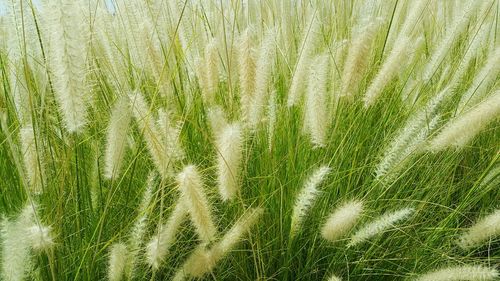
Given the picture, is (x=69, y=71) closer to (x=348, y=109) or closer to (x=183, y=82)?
(x=183, y=82)

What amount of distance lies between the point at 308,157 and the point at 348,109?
28 cm

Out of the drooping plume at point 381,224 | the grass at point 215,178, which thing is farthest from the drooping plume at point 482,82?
the drooping plume at point 381,224

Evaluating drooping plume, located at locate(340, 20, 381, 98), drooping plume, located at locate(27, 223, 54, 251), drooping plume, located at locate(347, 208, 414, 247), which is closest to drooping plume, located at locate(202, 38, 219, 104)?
drooping plume, located at locate(340, 20, 381, 98)

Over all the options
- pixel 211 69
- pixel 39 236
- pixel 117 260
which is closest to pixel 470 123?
pixel 211 69

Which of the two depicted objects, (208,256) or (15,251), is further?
(208,256)

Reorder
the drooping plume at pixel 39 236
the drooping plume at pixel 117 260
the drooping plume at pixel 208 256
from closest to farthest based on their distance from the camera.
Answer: the drooping plume at pixel 39 236 → the drooping plume at pixel 117 260 → the drooping plume at pixel 208 256

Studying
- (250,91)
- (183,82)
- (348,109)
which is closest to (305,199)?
(250,91)

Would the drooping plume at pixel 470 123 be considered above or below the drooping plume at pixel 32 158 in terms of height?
below

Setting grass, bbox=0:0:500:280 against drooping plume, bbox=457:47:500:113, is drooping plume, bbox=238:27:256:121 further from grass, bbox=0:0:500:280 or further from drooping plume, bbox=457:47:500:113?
drooping plume, bbox=457:47:500:113

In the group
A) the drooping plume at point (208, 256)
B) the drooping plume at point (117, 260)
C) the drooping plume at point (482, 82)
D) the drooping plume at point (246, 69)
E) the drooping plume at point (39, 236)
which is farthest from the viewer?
the drooping plume at point (482, 82)

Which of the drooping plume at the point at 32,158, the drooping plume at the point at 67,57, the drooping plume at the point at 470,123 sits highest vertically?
the drooping plume at the point at 67,57

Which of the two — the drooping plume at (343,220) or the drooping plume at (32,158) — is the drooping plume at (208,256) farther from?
the drooping plume at (32,158)

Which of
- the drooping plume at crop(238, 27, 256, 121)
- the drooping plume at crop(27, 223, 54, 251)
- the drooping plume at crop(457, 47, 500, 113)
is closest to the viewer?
the drooping plume at crop(27, 223, 54, 251)

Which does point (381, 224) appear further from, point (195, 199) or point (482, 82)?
point (482, 82)
